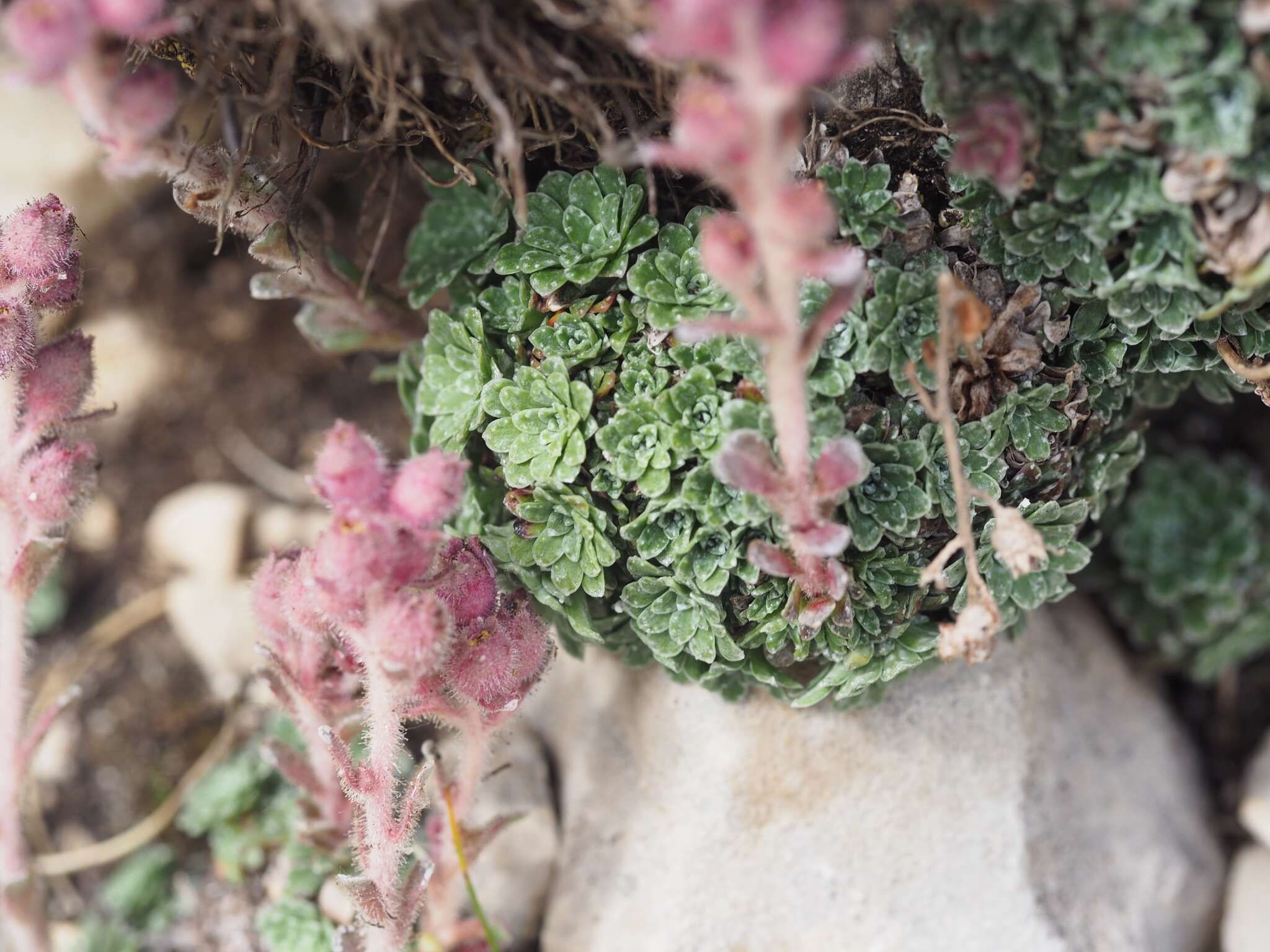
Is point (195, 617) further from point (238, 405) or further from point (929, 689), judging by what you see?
point (929, 689)

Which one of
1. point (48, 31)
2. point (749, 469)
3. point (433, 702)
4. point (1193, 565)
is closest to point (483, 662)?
point (433, 702)

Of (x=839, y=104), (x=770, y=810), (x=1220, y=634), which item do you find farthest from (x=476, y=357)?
(x=1220, y=634)

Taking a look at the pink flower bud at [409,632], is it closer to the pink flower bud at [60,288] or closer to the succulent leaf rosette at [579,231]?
the succulent leaf rosette at [579,231]

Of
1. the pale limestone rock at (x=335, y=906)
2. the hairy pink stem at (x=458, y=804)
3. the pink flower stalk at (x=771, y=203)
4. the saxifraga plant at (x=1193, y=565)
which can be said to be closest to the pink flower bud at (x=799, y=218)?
the pink flower stalk at (x=771, y=203)

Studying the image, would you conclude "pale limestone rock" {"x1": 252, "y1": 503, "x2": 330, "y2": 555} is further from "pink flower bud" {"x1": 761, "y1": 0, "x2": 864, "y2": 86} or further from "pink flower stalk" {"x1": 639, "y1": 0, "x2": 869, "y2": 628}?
"pink flower bud" {"x1": 761, "y1": 0, "x2": 864, "y2": 86}

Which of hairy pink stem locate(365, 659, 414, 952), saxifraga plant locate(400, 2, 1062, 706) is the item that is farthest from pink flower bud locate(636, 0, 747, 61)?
hairy pink stem locate(365, 659, 414, 952)
